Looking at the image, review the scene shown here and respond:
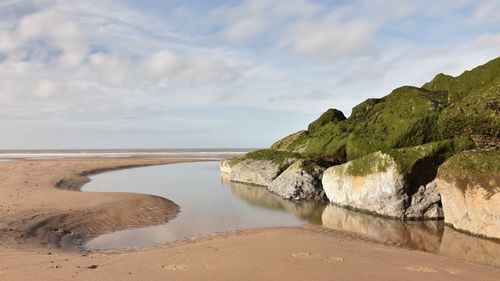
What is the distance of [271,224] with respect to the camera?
18.1 m

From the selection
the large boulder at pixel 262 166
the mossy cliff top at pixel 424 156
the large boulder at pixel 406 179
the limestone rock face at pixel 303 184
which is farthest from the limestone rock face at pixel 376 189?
the large boulder at pixel 262 166

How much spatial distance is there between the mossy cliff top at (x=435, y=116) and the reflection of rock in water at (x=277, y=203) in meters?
3.86

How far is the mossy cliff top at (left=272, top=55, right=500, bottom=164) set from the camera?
17375mm

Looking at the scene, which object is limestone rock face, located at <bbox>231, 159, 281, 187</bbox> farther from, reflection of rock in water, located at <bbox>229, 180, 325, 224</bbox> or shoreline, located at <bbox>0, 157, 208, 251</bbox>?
shoreline, located at <bbox>0, 157, 208, 251</bbox>

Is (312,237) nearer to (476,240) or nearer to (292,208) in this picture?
(476,240)

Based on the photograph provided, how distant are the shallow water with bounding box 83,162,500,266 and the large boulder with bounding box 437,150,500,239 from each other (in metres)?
0.54

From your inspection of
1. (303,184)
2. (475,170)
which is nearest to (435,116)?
(475,170)

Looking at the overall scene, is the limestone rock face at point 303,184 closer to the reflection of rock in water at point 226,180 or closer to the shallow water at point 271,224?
the shallow water at point 271,224

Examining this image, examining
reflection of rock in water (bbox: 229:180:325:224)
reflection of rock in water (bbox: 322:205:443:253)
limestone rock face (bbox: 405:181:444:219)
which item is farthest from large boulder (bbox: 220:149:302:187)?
limestone rock face (bbox: 405:181:444:219)

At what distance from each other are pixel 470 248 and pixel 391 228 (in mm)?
3738

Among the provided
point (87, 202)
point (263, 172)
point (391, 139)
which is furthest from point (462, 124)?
point (87, 202)

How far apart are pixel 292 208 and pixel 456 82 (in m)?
11.0

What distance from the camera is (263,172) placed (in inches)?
1266

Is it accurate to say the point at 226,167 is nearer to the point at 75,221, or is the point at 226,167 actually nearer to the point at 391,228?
the point at 75,221
